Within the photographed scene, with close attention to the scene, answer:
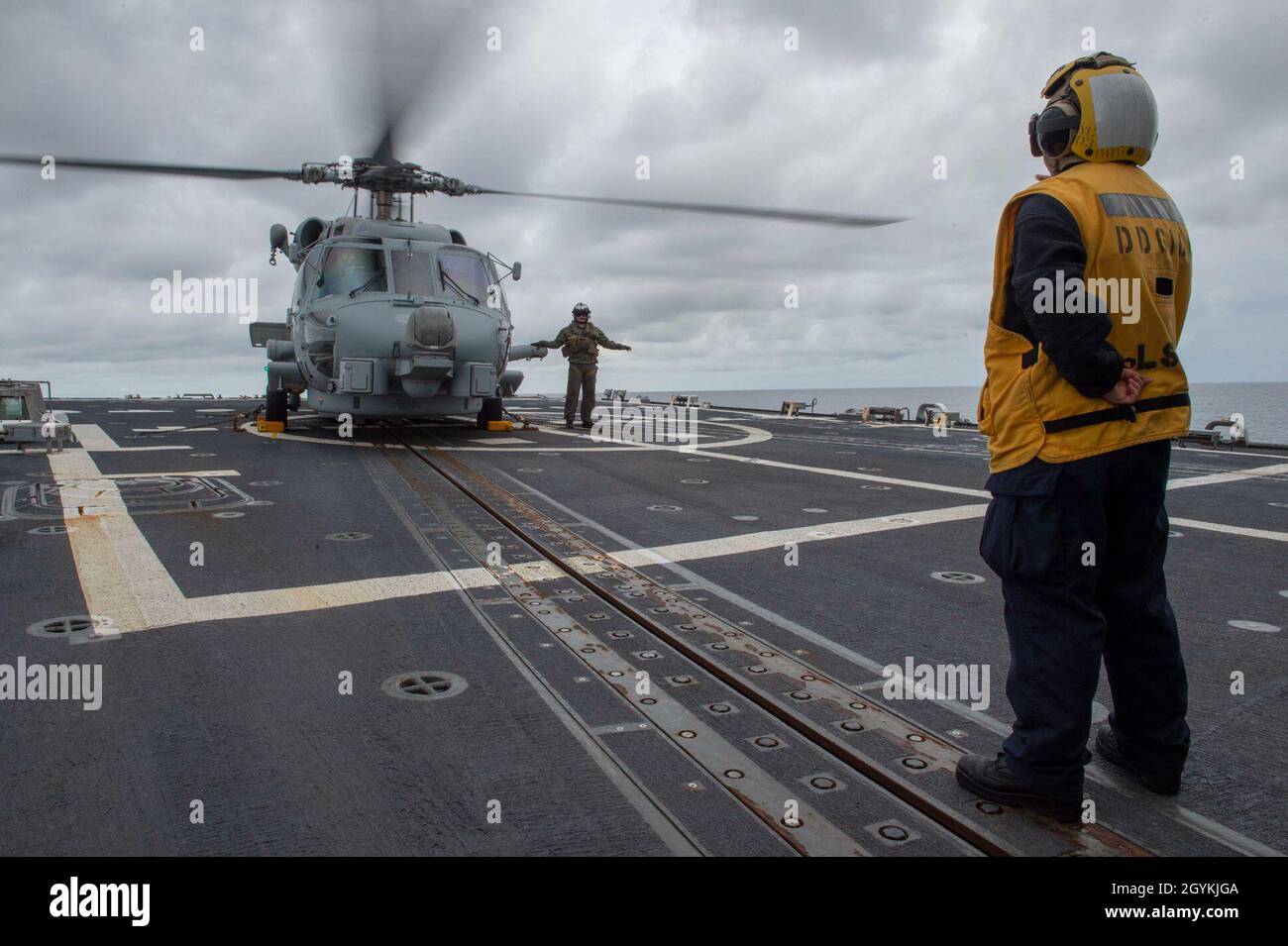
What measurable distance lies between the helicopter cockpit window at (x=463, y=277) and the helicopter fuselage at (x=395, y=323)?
0.02 metres

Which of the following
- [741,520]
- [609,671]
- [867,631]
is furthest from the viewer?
[741,520]

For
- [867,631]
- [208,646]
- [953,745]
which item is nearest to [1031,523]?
[953,745]

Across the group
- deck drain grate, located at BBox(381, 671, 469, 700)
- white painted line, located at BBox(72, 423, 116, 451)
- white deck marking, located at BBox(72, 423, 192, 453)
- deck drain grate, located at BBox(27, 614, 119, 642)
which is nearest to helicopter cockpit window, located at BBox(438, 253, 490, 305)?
white deck marking, located at BBox(72, 423, 192, 453)

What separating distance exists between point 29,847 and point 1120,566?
3.16 m

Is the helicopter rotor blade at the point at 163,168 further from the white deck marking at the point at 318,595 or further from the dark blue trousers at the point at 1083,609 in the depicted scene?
the dark blue trousers at the point at 1083,609

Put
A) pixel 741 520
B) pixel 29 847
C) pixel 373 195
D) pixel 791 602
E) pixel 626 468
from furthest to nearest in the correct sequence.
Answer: pixel 373 195
pixel 626 468
pixel 741 520
pixel 791 602
pixel 29 847

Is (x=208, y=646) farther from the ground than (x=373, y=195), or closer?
closer

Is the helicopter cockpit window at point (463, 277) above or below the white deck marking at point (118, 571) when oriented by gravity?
above

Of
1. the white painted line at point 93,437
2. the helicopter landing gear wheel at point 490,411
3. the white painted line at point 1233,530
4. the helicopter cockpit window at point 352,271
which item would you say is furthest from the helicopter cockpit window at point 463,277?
the white painted line at point 1233,530

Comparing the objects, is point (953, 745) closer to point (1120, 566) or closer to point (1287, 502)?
point (1120, 566)

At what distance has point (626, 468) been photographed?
10164mm

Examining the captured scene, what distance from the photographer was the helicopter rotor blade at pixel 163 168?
9578 millimetres

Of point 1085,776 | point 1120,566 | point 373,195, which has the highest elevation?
point 373,195
